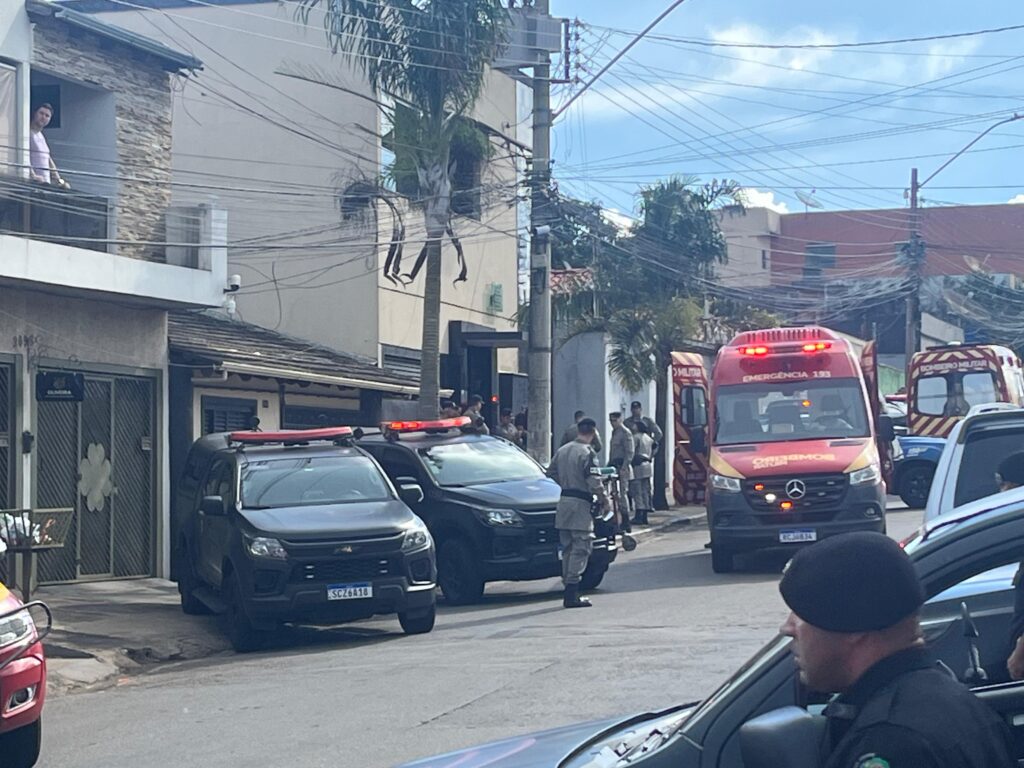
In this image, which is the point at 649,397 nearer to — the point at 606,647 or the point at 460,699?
the point at 606,647

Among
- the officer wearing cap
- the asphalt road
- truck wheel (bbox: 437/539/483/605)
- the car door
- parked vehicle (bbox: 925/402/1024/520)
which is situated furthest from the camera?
truck wheel (bbox: 437/539/483/605)

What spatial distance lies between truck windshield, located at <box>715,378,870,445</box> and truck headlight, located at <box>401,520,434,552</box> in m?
5.86

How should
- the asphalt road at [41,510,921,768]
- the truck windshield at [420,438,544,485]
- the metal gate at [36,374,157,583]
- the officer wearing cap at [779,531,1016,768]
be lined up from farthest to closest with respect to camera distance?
the metal gate at [36,374,157,583]
the truck windshield at [420,438,544,485]
the asphalt road at [41,510,921,768]
the officer wearing cap at [779,531,1016,768]

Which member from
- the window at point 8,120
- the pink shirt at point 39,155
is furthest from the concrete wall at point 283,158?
the window at point 8,120

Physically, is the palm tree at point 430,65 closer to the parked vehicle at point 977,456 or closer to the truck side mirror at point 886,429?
the truck side mirror at point 886,429

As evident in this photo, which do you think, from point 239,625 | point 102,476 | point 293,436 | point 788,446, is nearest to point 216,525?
point 293,436

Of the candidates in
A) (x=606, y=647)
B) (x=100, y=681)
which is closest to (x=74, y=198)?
(x=100, y=681)

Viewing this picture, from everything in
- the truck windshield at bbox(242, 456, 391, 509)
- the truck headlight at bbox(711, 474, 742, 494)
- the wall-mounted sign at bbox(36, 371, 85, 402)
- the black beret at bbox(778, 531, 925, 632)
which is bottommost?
the truck headlight at bbox(711, 474, 742, 494)

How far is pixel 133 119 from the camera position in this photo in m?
19.7

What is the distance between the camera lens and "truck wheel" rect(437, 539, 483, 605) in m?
15.8

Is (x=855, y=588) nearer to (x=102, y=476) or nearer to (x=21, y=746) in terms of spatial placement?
(x=21, y=746)

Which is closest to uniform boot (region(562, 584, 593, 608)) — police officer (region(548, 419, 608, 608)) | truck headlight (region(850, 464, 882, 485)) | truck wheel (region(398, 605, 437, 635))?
police officer (region(548, 419, 608, 608))

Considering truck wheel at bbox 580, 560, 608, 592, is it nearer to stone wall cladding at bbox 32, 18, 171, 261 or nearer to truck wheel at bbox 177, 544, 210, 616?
truck wheel at bbox 177, 544, 210, 616

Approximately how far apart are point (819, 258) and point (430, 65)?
53.8 meters
